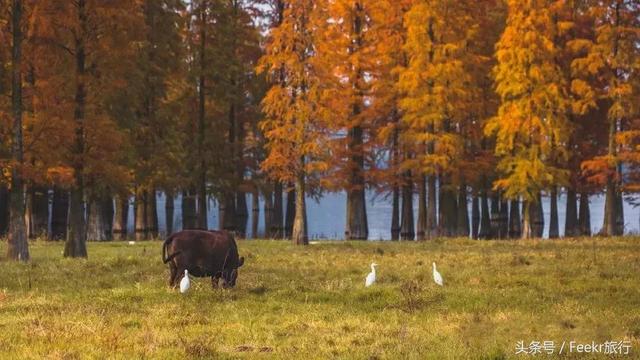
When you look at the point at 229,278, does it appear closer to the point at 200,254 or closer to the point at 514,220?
the point at 200,254

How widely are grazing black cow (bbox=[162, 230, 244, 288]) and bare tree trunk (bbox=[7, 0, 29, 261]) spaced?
31.2 ft

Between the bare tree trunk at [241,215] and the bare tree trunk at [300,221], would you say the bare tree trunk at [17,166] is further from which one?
the bare tree trunk at [241,215]

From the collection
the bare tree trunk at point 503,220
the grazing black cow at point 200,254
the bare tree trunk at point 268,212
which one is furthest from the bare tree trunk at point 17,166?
the bare tree trunk at point 503,220

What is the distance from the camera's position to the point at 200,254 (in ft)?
Result: 46.0

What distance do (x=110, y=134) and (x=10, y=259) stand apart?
5.43 metres

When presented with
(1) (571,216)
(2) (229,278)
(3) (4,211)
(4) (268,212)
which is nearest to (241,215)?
(4) (268,212)

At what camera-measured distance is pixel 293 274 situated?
1783cm

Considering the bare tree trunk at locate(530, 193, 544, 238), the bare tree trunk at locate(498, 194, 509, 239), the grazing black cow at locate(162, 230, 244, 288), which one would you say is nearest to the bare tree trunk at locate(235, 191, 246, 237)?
the bare tree trunk at locate(498, 194, 509, 239)

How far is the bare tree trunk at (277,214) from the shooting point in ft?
145

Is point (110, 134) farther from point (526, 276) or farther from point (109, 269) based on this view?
point (526, 276)

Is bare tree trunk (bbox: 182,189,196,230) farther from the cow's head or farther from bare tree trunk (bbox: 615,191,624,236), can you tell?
the cow's head

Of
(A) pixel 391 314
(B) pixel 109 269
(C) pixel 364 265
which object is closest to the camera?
(A) pixel 391 314

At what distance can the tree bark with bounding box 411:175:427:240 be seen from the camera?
38.2 metres


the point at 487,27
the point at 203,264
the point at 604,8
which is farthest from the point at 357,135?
the point at 203,264
